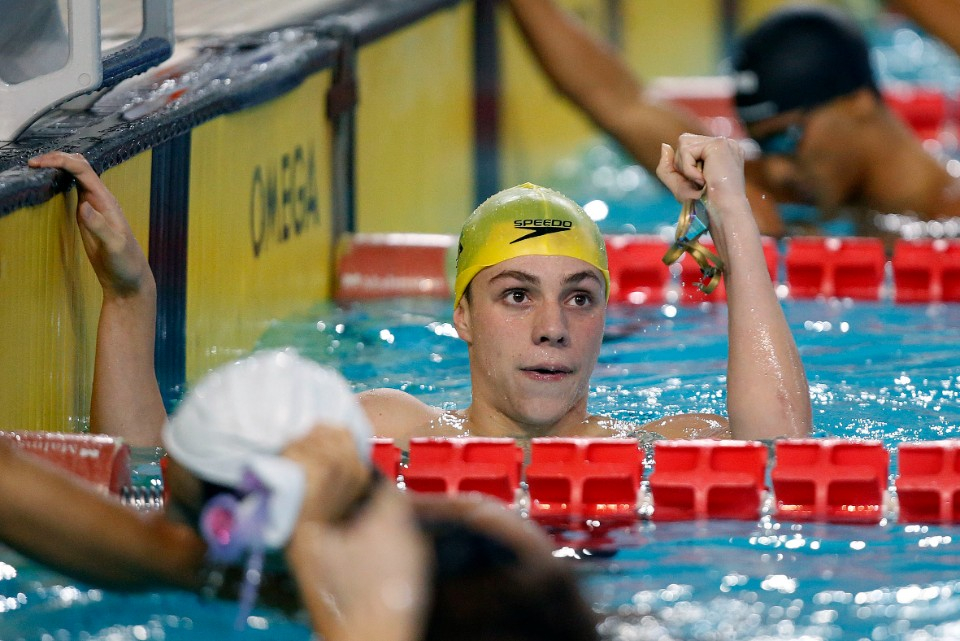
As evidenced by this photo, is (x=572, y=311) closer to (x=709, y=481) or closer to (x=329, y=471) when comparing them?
(x=709, y=481)

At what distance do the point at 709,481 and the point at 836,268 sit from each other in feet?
8.13

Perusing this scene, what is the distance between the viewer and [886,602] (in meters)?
2.53

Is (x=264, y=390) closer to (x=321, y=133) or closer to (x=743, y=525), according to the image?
(x=743, y=525)

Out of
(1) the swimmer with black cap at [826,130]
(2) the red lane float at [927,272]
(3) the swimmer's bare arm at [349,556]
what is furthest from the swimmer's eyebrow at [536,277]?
(1) the swimmer with black cap at [826,130]

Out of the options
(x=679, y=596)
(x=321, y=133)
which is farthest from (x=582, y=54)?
(x=679, y=596)

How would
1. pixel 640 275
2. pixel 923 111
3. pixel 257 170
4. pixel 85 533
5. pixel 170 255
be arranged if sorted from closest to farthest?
pixel 85 533, pixel 170 255, pixel 257 170, pixel 640 275, pixel 923 111

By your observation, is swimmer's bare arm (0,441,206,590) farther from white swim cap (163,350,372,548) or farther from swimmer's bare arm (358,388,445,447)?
swimmer's bare arm (358,388,445,447)

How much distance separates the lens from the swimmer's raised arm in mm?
3246

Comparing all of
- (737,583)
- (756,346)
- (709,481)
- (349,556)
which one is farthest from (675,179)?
(349,556)

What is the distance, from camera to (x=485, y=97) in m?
7.16

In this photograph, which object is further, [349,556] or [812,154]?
[812,154]

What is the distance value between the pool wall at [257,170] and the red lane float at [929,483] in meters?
1.78

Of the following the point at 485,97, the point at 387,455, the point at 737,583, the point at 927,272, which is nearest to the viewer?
the point at 737,583

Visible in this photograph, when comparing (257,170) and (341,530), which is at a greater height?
(257,170)
